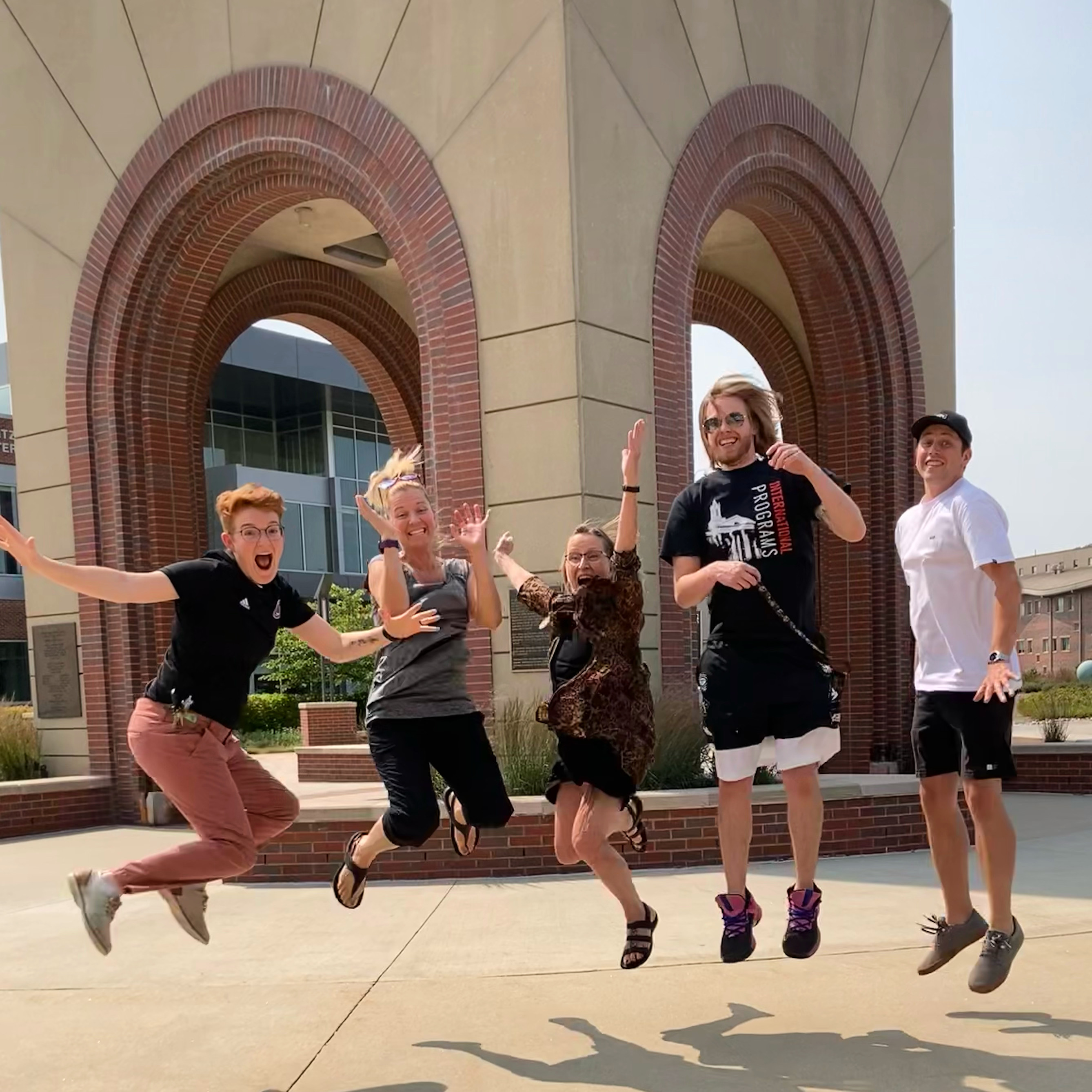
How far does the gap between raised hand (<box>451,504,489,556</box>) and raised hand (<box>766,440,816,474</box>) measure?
1.23 metres

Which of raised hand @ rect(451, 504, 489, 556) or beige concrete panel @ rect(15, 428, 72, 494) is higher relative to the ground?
beige concrete panel @ rect(15, 428, 72, 494)

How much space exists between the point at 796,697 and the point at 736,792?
0.47 meters

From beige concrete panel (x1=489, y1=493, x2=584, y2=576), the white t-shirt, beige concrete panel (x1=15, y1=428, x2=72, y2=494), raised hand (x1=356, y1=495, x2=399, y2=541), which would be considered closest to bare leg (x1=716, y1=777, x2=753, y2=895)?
the white t-shirt

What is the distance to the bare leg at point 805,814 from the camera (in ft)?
14.3

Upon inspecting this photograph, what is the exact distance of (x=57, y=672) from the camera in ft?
38.9

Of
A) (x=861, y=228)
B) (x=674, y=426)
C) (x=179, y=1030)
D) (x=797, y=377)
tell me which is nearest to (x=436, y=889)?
(x=179, y=1030)

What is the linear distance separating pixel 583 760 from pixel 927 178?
11.0 metres

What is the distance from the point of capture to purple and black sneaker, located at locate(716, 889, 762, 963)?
14.0 ft

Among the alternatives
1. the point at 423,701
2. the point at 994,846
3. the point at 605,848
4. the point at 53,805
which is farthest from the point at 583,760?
the point at 53,805

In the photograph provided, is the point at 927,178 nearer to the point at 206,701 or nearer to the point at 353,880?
the point at 353,880

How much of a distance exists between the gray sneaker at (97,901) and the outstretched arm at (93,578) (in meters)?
1.00

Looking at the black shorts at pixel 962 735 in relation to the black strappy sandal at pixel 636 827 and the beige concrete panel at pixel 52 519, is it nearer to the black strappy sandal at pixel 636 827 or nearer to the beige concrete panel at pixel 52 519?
the black strappy sandal at pixel 636 827

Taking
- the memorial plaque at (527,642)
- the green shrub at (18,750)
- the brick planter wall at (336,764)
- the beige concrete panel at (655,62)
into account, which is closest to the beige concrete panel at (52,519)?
the green shrub at (18,750)

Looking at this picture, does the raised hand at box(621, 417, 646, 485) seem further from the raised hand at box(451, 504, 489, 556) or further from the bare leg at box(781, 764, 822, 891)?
the bare leg at box(781, 764, 822, 891)
